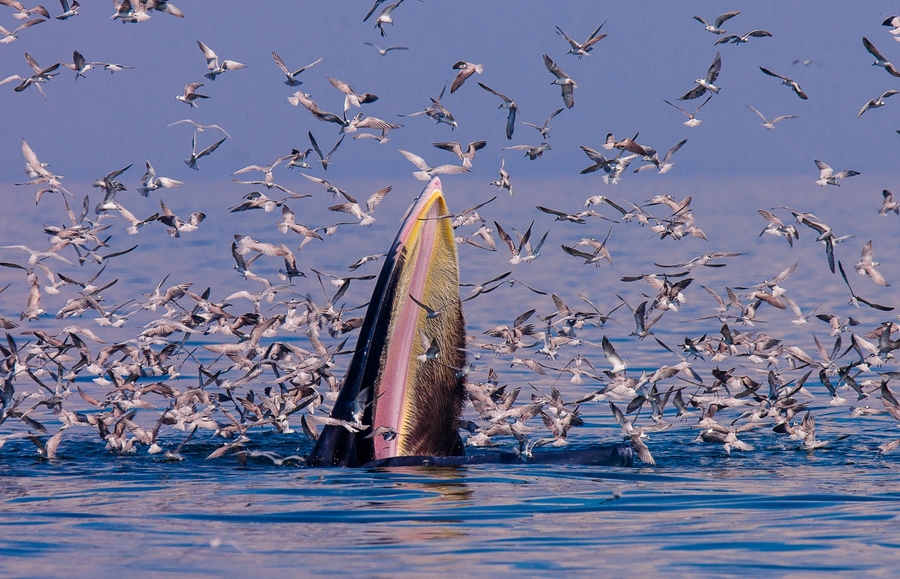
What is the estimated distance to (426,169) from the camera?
12.7 metres

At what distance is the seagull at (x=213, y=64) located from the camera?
13.1 meters

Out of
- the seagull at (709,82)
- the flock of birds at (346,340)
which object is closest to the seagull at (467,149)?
the flock of birds at (346,340)

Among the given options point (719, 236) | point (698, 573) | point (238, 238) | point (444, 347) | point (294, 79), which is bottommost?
point (698, 573)

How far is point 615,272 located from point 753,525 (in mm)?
22328

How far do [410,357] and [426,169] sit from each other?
362cm

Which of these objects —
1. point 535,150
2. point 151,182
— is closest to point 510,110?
point 535,150

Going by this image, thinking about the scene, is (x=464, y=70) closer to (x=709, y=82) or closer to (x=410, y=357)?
(x=709, y=82)

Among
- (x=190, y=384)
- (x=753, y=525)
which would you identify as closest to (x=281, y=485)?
(x=753, y=525)

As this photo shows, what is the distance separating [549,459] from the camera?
33.7 feet

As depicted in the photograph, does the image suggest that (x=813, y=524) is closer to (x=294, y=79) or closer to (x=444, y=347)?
(x=444, y=347)

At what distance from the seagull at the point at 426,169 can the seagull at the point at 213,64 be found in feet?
6.49

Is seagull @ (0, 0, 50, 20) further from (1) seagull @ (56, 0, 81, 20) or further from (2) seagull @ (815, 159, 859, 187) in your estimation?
(2) seagull @ (815, 159, 859, 187)

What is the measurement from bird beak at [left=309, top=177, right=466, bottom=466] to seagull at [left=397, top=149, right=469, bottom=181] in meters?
2.10

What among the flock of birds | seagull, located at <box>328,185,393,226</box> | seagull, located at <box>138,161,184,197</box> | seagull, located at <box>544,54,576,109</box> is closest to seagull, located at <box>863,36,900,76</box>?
the flock of birds
